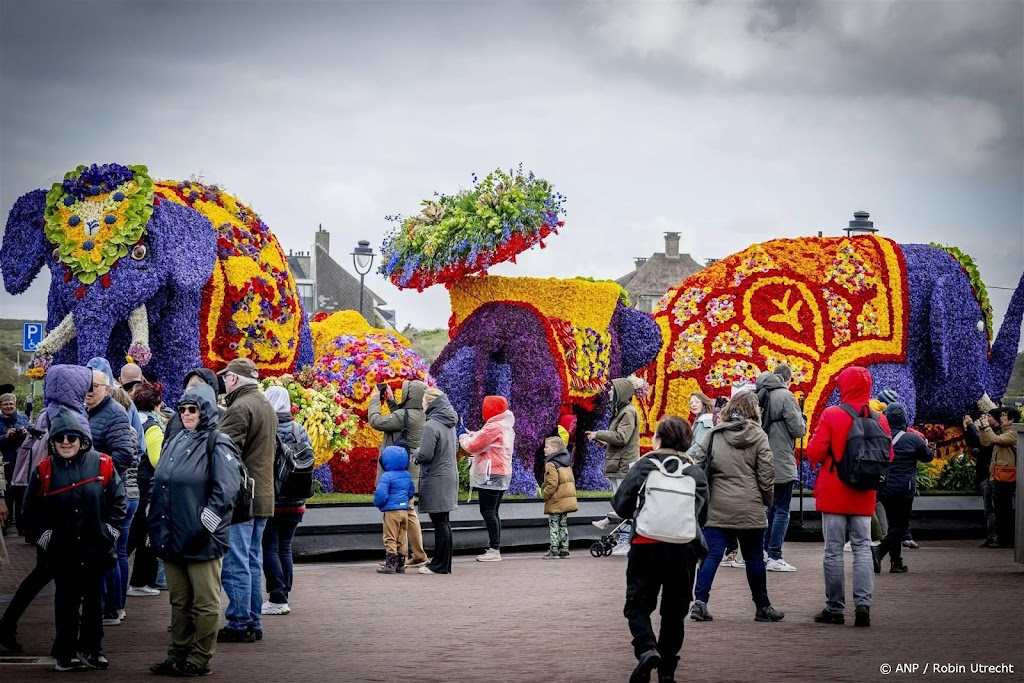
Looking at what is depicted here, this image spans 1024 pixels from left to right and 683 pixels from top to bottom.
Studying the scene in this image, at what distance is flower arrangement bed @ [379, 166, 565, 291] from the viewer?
1870 cm

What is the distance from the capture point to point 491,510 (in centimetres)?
1481

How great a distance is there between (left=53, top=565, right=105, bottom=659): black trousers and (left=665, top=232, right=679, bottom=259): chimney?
157ft

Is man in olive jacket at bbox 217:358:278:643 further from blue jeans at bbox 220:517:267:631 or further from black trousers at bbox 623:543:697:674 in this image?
black trousers at bbox 623:543:697:674

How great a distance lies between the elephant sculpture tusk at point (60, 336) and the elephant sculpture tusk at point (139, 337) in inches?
24.6

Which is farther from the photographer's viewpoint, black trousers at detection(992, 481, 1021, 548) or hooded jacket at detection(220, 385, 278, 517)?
black trousers at detection(992, 481, 1021, 548)

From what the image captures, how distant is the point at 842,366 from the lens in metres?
22.0

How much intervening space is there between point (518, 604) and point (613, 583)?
1.83 metres

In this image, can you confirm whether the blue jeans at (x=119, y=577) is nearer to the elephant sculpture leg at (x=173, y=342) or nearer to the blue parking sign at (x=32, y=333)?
the elephant sculpture leg at (x=173, y=342)

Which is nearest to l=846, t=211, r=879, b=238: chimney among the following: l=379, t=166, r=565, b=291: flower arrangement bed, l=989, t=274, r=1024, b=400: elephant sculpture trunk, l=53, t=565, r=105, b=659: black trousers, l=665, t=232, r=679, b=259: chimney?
l=989, t=274, r=1024, b=400: elephant sculpture trunk

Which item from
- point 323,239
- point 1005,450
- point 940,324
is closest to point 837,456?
point 1005,450

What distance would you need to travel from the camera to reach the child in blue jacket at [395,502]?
13.5 m

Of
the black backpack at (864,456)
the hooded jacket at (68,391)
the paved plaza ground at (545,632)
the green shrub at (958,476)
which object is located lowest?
the paved plaza ground at (545,632)

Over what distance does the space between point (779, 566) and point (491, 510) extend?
3.04 metres

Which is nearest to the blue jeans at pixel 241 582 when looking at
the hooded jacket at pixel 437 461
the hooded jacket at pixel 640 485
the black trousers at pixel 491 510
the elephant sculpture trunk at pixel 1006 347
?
the hooded jacket at pixel 640 485
